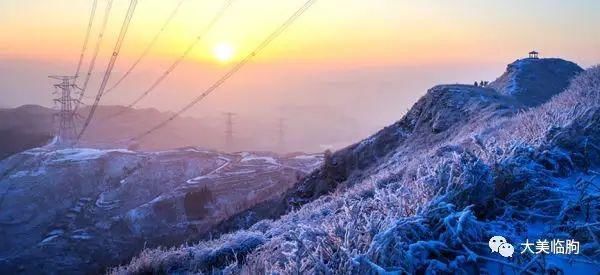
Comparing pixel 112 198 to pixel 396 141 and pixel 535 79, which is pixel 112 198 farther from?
pixel 535 79

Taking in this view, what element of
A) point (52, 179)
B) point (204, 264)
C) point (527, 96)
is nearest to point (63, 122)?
point (52, 179)

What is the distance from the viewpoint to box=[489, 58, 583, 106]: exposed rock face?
150 ft

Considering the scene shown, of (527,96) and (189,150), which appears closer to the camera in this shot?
(527,96)

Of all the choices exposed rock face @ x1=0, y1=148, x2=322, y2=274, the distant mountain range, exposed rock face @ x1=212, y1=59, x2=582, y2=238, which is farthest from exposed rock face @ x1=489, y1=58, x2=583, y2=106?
exposed rock face @ x1=0, y1=148, x2=322, y2=274

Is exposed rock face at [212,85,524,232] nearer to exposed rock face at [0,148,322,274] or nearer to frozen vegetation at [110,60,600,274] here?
exposed rock face at [0,148,322,274]

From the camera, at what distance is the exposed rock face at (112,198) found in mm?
64338

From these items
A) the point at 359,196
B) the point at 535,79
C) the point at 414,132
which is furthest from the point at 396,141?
the point at 359,196

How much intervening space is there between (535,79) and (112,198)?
216ft

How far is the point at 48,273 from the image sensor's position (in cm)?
5881

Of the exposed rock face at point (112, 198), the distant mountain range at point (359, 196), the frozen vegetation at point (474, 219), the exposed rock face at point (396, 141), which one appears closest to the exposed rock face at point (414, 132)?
the exposed rock face at point (396, 141)

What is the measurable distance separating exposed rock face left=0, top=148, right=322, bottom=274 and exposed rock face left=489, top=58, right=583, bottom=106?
86.4 feet

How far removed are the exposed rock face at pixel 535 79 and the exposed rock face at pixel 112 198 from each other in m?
26.3

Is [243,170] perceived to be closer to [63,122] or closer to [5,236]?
[63,122]

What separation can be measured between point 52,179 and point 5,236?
16.2 m
